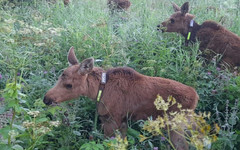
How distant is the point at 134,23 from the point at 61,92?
11.7 feet

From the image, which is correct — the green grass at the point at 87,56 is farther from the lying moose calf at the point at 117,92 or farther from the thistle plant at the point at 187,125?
the thistle plant at the point at 187,125

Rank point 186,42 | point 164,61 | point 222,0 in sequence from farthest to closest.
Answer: point 222,0, point 186,42, point 164,61

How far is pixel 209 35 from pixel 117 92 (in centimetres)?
356

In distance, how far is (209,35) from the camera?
7.20 m

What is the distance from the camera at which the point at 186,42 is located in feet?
24.6

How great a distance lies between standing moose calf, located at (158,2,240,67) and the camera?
22.3 feet

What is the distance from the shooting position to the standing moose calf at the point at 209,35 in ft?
22.3

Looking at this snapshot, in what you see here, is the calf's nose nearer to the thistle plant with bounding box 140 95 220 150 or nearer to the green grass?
the green grass

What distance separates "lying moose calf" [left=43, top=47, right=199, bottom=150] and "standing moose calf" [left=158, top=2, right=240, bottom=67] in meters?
2.44

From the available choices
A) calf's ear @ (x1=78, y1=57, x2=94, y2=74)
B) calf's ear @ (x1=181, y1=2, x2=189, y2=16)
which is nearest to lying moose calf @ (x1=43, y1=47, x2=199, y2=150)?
calf's ear @ (x1=78, y1=57, x2=94, y2=74)

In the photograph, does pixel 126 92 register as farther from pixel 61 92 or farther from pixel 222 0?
pixel 222 0

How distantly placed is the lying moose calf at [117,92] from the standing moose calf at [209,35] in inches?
95.9

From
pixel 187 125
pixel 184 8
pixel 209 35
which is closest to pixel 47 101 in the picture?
pixel 187 125

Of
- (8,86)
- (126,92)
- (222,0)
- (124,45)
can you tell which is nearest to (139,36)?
(124,45)
